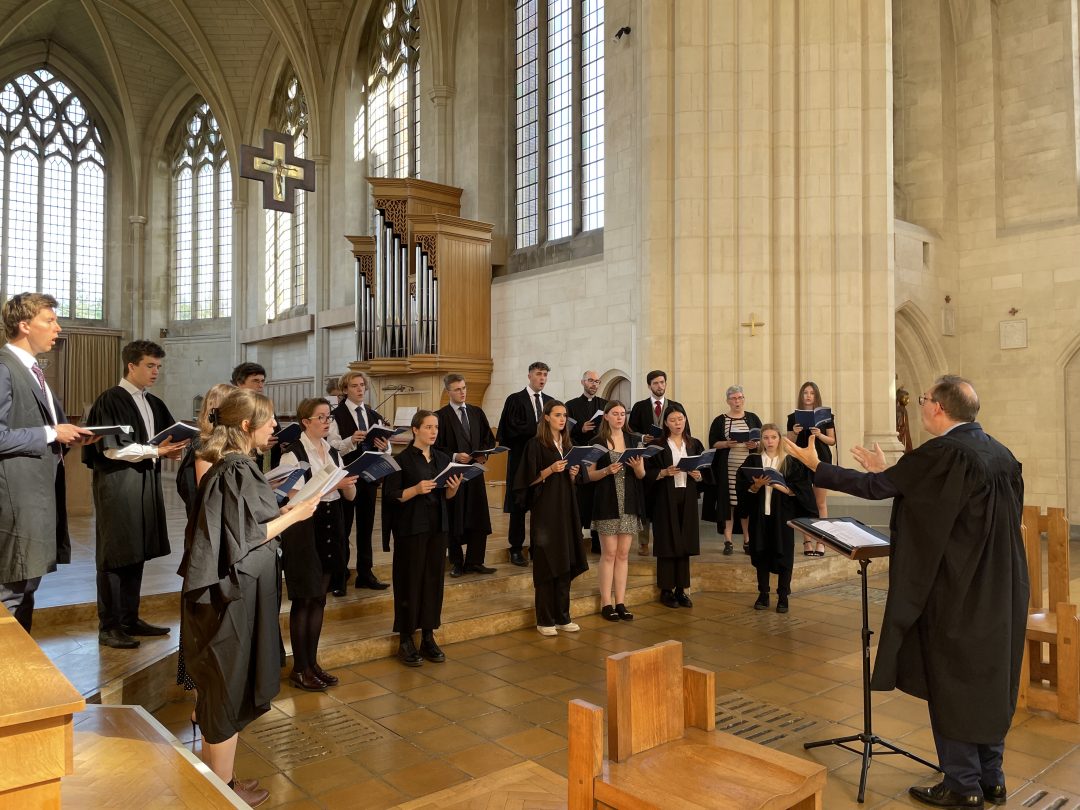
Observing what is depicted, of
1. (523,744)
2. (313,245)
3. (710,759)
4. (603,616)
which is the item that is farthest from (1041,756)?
(313,245)

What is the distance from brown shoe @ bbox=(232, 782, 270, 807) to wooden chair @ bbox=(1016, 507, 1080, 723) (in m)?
3.79

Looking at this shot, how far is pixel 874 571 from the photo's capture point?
327 inches

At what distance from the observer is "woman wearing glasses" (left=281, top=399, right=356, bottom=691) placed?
166 inches

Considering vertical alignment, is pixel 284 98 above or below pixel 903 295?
above

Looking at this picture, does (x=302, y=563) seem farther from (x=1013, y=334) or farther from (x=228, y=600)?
(x=1013, y=334)

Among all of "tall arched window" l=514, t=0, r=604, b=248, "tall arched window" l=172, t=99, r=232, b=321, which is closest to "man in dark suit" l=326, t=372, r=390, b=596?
"tall arched window" l=514, t=0, r=604, b=248

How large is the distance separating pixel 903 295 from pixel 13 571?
12.0 m

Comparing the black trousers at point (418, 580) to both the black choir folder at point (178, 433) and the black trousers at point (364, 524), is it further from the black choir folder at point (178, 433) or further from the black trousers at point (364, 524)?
the black choir folder at point (178, 433)

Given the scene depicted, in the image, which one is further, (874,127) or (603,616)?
(874,127)

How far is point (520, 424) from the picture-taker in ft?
24.2

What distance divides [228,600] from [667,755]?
5.62ft

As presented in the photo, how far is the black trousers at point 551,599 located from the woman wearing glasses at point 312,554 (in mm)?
1554

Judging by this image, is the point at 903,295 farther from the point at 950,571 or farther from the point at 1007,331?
the point at 950,571

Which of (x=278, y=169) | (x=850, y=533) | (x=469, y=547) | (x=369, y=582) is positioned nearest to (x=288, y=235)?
(x=278, y=169)
